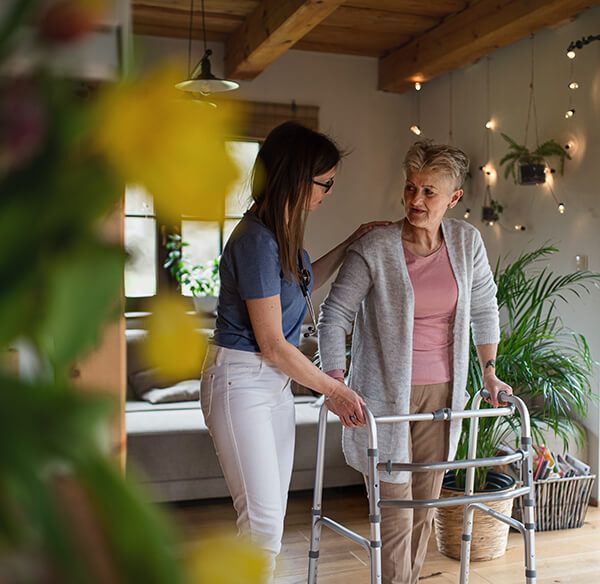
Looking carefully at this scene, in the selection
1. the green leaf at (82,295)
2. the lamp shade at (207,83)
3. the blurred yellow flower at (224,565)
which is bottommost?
the blurred yellow flower at (224,565)

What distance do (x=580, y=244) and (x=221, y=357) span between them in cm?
300

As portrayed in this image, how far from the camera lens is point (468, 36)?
16.0ft

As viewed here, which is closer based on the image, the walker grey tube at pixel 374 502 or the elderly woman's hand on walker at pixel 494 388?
the walker grey tube at pixel 374 502

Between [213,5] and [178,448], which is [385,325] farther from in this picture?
[213,5]

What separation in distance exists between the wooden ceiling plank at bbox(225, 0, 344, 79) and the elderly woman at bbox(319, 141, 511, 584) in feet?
6.41

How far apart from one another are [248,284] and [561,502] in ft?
8.10

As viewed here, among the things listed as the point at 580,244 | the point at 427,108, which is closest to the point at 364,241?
the point at 580,244

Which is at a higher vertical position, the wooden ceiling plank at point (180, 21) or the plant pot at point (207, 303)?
the wooden ceiling plank at point (180, 21)

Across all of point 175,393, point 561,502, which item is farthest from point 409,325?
point 175,393

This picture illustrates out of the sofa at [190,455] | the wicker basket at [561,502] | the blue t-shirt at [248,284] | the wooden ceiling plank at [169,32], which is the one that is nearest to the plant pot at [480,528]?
the wicker basket at [561,502]

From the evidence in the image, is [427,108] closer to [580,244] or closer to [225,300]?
[580,244]

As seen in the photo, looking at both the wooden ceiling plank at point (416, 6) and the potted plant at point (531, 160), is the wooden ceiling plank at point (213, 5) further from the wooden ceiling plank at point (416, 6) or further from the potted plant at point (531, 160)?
the potted plant at point (531, 160)

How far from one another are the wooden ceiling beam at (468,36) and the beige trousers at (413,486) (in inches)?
103

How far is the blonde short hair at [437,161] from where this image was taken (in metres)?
2.30
